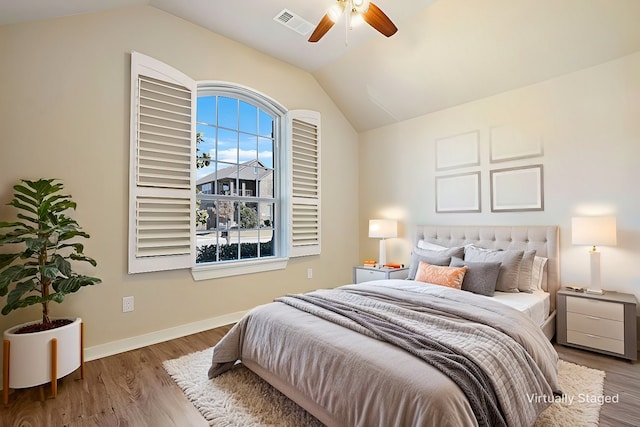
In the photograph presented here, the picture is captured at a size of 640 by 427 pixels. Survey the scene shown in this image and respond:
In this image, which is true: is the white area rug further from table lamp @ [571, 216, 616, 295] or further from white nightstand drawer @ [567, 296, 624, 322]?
table lamp @ [571, 216, 616, 295]

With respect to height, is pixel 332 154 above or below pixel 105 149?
above

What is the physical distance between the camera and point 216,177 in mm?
3645

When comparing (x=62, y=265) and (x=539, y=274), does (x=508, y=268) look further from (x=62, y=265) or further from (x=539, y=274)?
(x=62, y=265)

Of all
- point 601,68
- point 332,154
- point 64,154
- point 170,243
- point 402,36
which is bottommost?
point 170,243

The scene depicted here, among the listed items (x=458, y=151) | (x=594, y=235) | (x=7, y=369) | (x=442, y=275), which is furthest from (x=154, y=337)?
(x=594, y=235)

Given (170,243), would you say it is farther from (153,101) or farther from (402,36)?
(402,36)

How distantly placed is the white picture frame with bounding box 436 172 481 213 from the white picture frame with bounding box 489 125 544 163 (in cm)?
32

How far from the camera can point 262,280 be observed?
12.8 feet

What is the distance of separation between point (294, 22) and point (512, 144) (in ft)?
8.88

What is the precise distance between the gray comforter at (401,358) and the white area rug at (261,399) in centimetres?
12

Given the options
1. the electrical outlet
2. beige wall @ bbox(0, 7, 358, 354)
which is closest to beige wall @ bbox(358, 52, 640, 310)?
beige wall @ bbox(0, 7, 358, 354)

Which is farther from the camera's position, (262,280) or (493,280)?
(262,280)

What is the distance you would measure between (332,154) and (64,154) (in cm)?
321

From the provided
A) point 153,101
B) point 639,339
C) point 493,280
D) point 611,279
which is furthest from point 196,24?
point 639,339
